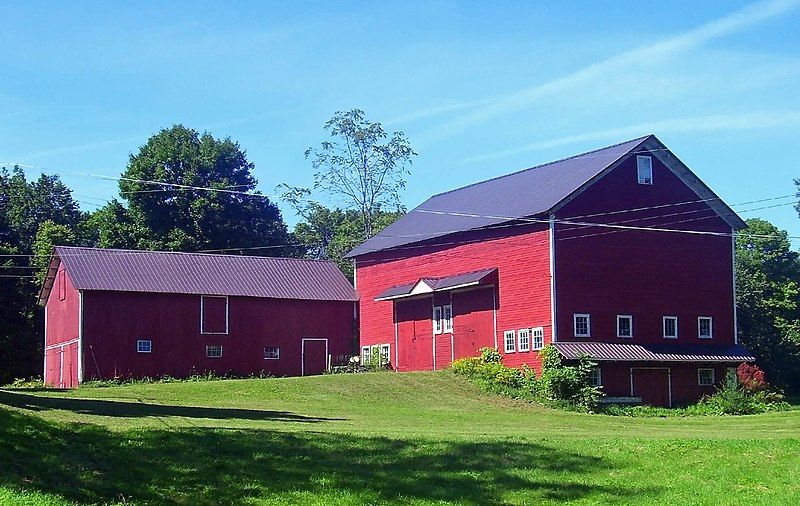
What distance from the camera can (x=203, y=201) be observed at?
250ft

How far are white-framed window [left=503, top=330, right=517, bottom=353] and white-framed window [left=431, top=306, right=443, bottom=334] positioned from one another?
522 centimetres

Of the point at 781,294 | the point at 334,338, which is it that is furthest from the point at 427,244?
the point at 781,294

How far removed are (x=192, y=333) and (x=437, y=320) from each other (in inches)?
476

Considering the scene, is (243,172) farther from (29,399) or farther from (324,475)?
(324,475)

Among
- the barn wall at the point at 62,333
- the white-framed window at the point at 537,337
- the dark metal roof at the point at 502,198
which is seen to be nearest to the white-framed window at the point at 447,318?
the dark metal roof at the point at 502,198

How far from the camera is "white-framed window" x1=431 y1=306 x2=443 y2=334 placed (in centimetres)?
5038

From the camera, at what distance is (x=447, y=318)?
4984 cm

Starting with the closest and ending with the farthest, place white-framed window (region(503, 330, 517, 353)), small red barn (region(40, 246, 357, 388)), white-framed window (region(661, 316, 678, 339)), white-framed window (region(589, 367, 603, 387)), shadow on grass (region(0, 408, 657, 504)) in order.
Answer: shadow on grass (region(0, 408, 657, 504)) → white-framed window (region(589, 367, 603, 387)) → white-framed window (region(503, 330, 517, 353)) → white-framed window (region(661, 316, 678, 339)) → small red barn (region(40, 246, 357, 388))

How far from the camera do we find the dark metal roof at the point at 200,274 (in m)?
51.7

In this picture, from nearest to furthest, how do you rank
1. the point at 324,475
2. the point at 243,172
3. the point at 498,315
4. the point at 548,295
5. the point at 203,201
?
the point at 324,475
the point at 548,295
the point at 498,315
the point at 203,201
the point at 243,172

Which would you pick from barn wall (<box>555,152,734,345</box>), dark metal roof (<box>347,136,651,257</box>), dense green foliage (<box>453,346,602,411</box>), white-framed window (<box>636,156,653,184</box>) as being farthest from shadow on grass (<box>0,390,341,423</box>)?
white-framed window (<box>636,156,653,184</box>)

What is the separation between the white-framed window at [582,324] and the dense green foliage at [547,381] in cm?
162

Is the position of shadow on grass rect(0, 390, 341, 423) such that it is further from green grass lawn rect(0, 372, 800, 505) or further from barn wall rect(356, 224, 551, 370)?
barn wall rect(356, 224, 551, 370)

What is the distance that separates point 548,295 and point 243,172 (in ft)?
143
